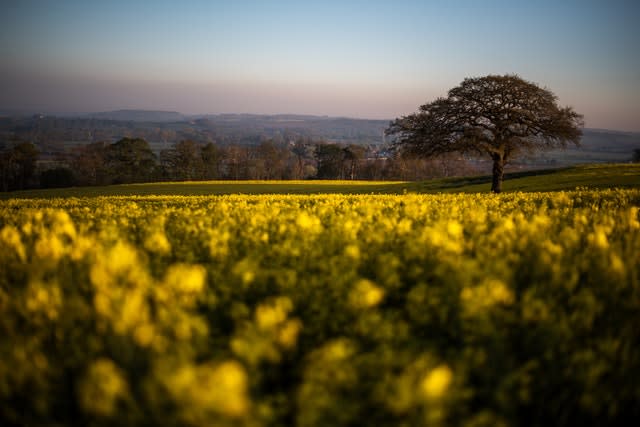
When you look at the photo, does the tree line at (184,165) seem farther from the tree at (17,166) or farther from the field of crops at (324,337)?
the field of crops at (324,337)

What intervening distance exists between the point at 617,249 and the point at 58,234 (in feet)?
20.2

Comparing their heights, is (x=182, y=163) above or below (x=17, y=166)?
above

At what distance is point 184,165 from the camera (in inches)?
4235

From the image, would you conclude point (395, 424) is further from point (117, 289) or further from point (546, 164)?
point (546, 164)

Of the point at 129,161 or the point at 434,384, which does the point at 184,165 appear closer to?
the point at 129,161

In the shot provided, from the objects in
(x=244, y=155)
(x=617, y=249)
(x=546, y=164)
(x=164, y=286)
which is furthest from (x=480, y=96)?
(x=546, y=164)

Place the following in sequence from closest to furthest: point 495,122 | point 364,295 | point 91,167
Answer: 1. point 364,295
2. point 495,122
3. point 91,167

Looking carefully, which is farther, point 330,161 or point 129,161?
point 330,161

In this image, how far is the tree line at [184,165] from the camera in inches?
3789

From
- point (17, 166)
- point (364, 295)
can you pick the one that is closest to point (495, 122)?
point (364, 295)

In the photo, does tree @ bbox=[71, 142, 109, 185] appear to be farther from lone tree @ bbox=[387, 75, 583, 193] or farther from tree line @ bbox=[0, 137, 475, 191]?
lone tree @ bbox=[387, 75, 583, 193]

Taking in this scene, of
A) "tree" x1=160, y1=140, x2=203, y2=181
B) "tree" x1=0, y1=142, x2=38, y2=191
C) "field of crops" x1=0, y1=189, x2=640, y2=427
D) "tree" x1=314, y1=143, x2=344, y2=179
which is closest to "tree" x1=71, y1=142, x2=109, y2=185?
"tree" x1=0, y1=142, x2=38, y2=191

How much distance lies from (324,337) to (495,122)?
40837 millimetres

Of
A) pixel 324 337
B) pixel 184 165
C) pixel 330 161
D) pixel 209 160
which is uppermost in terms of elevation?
pixel 330 161
